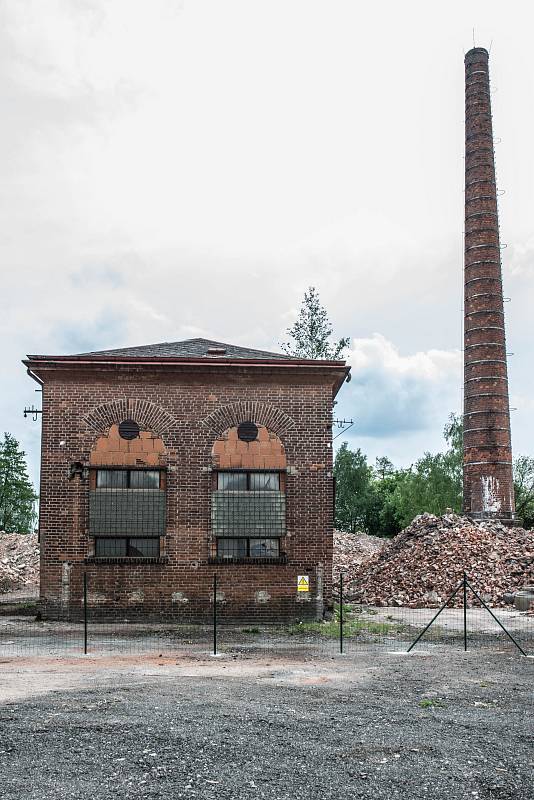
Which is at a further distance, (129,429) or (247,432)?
(247,432)

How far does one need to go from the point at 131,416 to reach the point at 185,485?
6.26 ft

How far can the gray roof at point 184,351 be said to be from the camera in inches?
743

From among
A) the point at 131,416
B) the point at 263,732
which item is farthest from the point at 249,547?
the point at 263,732

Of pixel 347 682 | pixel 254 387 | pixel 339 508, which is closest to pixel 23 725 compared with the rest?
pixel 347 682

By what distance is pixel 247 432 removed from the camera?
712 inches

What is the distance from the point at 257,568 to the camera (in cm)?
1773

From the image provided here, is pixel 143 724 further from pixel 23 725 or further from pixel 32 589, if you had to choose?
pixel 32 589

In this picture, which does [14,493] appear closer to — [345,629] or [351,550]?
[351,550]

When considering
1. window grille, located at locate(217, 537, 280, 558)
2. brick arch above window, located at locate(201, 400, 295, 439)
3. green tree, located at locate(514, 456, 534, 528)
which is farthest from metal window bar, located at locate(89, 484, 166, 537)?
green tree, located at locate(514, 456, 534, 528)

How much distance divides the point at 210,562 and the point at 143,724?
368 inches

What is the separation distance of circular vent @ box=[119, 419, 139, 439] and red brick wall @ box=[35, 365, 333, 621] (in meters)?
0.16

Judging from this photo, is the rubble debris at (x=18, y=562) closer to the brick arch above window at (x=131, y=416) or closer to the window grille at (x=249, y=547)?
the brick arch above window at (x=131, y=416)

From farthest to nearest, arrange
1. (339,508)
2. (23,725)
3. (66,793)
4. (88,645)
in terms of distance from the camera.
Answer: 1. (339,508)
2. (88,645)
3. (23,725)
4. (66,793)

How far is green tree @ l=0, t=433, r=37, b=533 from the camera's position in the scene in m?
58.7
